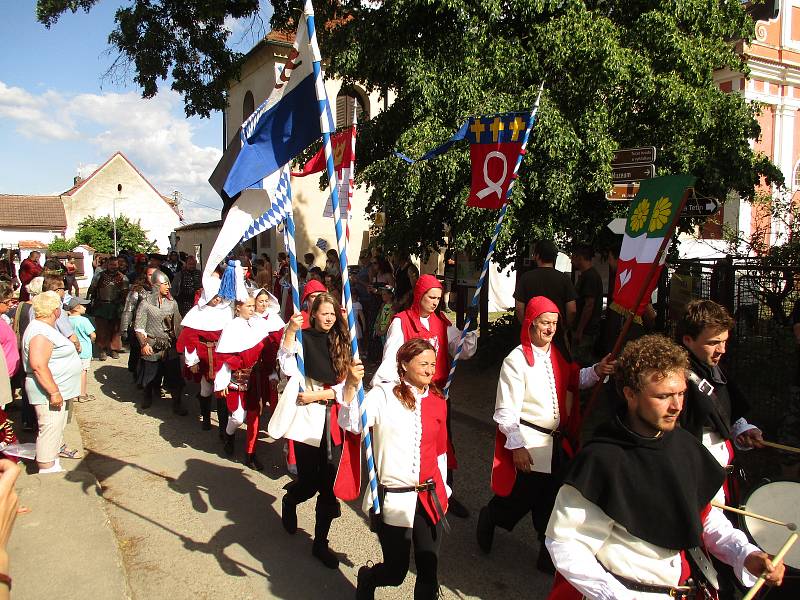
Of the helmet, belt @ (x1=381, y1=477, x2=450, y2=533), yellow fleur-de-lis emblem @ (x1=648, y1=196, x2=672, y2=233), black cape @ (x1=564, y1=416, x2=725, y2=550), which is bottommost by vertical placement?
belt @ (x1=381, y1=477, x2=450, y2=533)

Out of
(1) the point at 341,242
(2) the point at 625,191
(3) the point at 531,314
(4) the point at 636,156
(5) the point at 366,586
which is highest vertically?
(4) the point at 636,156

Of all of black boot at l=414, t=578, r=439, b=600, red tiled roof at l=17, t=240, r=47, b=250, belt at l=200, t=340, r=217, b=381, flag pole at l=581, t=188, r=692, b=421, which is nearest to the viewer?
black boot at l=414, t=578, r=439, b=600

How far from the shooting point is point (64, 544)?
446 centimetres

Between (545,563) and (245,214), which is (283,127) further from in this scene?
(545,563)

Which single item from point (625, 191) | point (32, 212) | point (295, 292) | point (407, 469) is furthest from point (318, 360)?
point (32, 212)

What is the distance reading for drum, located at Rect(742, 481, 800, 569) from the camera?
2865 mm

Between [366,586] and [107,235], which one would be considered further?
[107,235]

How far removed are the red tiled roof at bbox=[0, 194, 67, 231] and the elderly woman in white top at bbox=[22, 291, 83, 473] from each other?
5213cm

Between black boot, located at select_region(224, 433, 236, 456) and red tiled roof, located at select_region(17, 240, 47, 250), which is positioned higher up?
red tiled roof, located at select_region(17, 240, 47, 250)

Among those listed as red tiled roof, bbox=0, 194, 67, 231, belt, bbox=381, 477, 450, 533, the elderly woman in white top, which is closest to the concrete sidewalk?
the elderly woman in white top

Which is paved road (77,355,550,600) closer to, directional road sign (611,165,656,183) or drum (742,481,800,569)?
drum (742,481,800,569)

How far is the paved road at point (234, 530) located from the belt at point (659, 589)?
1838mm

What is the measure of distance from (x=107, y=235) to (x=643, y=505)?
49.9 meters

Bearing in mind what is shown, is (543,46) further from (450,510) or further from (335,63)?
(450,510)
